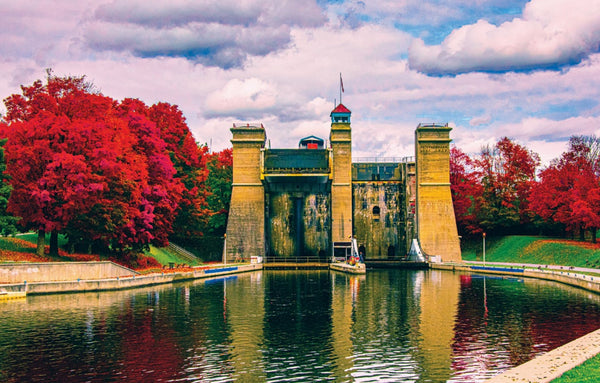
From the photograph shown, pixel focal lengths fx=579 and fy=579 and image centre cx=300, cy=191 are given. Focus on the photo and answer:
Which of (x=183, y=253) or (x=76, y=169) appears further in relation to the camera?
(x=183, y=253)

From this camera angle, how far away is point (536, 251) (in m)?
60.0

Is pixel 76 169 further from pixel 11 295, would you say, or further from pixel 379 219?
pixel 379 219

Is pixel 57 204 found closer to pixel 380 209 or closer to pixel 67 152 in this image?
pixel 67 152

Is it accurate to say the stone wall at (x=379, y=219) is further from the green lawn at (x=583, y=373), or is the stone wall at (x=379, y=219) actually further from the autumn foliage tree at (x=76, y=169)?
the green lawn at (x=583, y=373)

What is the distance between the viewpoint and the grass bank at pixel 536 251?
52.6 meters

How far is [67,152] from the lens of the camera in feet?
122

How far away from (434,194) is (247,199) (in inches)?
818

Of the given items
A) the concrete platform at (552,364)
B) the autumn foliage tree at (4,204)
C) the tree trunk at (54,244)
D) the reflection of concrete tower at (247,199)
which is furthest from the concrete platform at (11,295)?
the reflection of concrete tower at (247,199)

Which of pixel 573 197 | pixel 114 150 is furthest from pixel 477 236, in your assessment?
pixel 114 150

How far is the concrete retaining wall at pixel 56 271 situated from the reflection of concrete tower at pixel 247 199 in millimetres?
24621

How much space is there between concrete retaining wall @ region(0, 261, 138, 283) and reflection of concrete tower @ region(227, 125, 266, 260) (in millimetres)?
24621

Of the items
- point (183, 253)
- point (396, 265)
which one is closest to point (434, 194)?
point (396, 265)

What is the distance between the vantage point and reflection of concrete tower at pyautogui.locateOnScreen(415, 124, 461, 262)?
6297 cm

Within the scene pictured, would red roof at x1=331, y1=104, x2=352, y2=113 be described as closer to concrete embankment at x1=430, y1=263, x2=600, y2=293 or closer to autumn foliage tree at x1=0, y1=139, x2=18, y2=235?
concrete embankment at x1=430, y1=263, x2=600, y2=293
